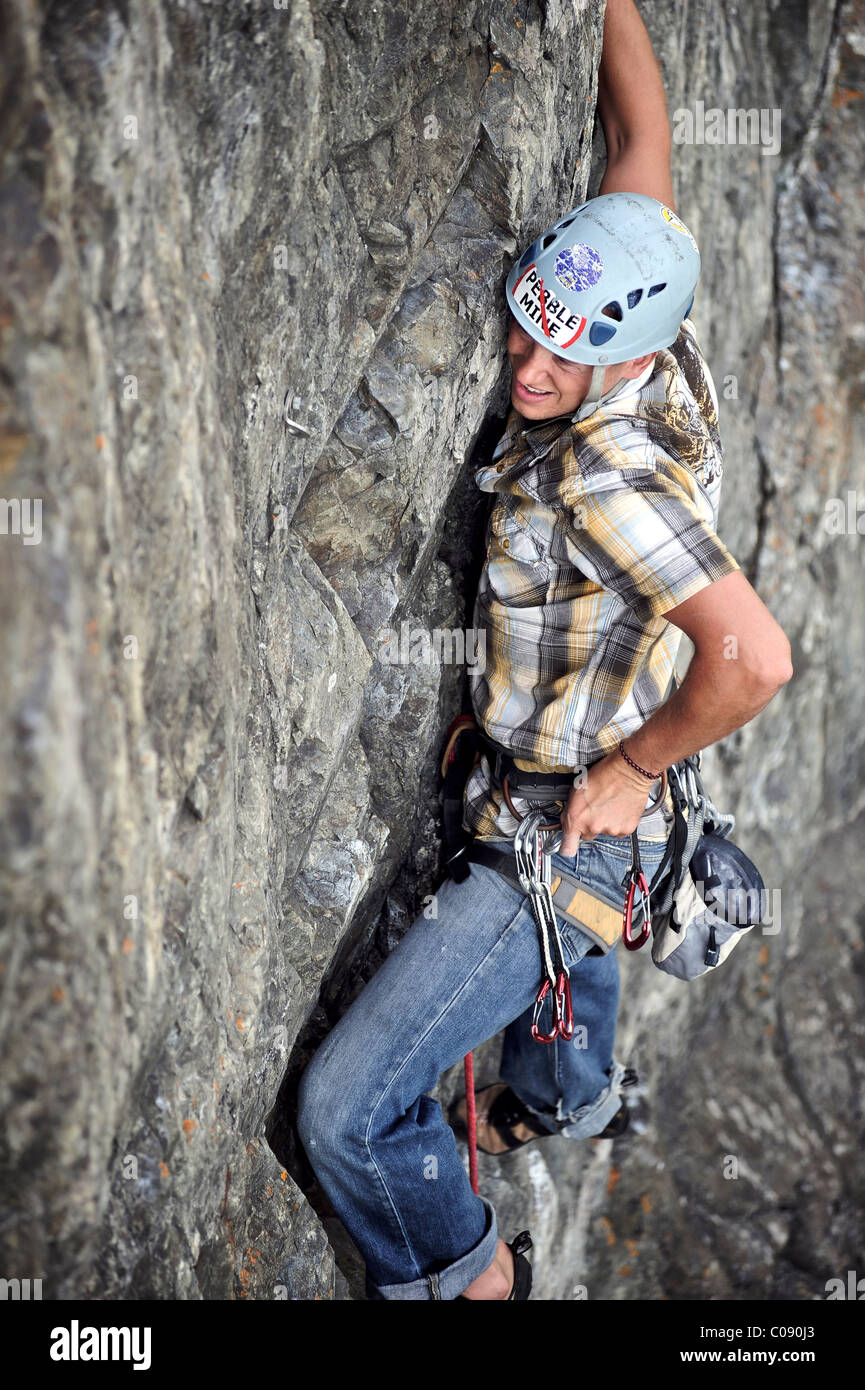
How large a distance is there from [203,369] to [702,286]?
3739 mm

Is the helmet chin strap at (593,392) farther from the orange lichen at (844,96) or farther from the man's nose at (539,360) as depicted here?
the orange lichen at (844,96)

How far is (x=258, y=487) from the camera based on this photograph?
2.76 metres

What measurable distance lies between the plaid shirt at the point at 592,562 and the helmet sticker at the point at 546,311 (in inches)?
9.1

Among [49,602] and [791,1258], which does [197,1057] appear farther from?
[791,1258]

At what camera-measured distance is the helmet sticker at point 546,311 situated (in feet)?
10.2

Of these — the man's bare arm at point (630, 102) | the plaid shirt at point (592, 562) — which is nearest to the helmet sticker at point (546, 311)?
the plaid shirt at point (592, 562)

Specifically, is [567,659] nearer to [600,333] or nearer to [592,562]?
[592,562]

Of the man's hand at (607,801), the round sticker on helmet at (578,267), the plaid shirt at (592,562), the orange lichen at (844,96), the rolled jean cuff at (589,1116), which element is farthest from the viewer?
the orange lichen at (844,96)

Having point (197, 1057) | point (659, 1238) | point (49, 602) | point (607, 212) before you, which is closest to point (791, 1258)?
point (659, 1238)

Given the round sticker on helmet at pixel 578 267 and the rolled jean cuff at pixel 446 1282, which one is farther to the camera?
the rolled jean cuff at pixel 446 1282

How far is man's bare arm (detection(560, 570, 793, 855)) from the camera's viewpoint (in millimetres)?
2916

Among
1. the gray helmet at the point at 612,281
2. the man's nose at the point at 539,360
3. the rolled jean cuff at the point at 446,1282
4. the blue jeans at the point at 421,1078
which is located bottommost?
the rolled jean cuff at the point at 446,1282

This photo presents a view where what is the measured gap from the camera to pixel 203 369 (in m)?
2.32

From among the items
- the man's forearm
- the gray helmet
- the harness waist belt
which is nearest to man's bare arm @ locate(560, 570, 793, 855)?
the man's forearm
